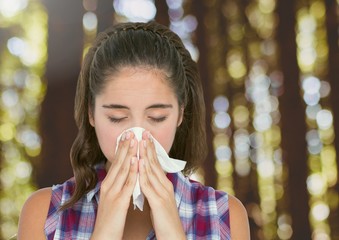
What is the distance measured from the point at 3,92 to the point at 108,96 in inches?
72.6

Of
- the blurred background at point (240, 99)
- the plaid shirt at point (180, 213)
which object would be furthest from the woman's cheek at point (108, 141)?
the blurred background at point (240, 99)

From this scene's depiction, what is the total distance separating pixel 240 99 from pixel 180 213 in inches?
67.4

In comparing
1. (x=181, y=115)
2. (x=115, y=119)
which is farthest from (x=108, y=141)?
(x=181, y=115)

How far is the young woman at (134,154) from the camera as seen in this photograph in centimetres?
85

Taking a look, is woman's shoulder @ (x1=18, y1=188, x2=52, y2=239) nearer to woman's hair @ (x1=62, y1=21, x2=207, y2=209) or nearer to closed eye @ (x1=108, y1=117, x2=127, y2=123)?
woman's hair @ (x1=62, y1=21, x2=207, y2=209)

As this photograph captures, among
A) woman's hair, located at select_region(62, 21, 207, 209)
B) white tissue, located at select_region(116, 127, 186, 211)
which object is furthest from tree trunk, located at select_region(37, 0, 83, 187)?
white tissue, located at select_region(116, 127, 186, 211)

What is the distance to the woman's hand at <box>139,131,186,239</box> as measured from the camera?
851 millimetres

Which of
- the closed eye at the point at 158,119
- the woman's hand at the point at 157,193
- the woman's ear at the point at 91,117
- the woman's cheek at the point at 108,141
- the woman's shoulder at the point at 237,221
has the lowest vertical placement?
the woman's shoulder at the point at 237,221

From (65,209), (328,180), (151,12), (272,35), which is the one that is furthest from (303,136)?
(65,209)

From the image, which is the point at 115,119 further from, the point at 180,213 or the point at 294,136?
the point at 294,136

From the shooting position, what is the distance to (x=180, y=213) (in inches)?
38.3

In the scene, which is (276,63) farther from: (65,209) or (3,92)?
(65,209)

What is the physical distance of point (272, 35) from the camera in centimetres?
269

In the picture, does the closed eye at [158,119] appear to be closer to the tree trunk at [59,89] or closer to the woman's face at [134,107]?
the woman's face at [134,107]
